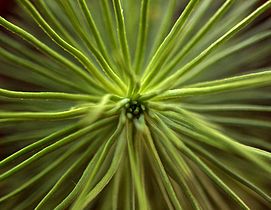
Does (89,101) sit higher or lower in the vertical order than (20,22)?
lower

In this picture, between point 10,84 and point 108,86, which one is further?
point 10,84

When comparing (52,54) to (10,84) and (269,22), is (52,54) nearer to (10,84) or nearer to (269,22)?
(10,84)

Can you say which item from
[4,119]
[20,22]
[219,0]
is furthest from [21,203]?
[219,0]

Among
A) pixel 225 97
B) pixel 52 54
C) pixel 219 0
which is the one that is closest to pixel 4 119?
pixel 52 54

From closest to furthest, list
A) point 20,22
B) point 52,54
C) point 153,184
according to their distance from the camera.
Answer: point 52,54 → point 153,184 → point 20,22

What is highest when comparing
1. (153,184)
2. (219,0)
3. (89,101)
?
(219,0)

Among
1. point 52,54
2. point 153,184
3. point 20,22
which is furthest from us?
point 20,22
